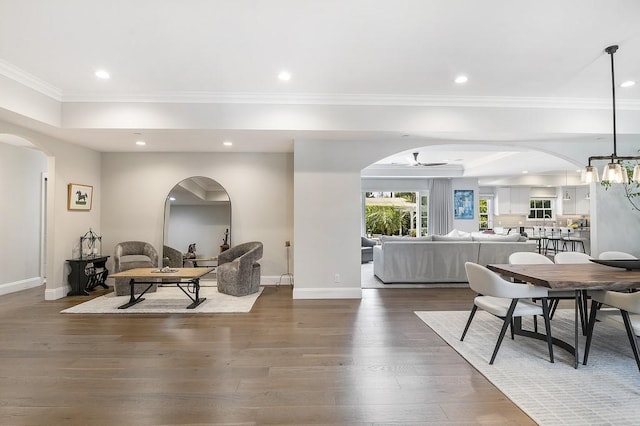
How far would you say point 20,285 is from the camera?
5.39 m

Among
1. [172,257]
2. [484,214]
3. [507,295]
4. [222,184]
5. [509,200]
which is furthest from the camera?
[484,214]

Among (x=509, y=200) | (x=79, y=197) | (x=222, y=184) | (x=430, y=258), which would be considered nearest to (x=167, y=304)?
(x=222, y=184)

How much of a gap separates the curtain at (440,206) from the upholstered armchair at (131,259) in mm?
8470

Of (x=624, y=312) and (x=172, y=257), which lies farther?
(x=172, y=257)

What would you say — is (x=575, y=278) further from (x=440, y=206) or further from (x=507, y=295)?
(x=440, y=206)

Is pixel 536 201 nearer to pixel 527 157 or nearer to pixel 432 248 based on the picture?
pixel 527 157

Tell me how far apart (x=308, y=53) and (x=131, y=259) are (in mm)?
4625

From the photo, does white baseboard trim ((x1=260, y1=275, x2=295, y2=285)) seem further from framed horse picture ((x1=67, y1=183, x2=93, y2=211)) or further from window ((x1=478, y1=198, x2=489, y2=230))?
window ((x1=478, y1=198, x2=489, y2=230))

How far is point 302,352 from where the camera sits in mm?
2922

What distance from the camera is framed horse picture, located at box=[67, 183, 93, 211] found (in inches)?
201

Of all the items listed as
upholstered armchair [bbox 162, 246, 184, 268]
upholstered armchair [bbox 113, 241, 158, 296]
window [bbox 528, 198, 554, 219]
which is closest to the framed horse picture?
upholstered armchair [bbox 113, 241, 158, 296]

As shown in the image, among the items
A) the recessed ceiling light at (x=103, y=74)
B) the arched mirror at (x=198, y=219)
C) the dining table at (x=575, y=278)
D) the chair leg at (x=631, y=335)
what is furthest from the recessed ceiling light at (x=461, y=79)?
the arched mirror at (x=198, y=219)

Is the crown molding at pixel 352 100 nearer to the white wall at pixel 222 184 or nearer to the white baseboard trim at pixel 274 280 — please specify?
the white wall at pixel 222 184

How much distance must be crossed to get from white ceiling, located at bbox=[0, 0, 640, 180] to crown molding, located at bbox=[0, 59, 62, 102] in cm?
2
